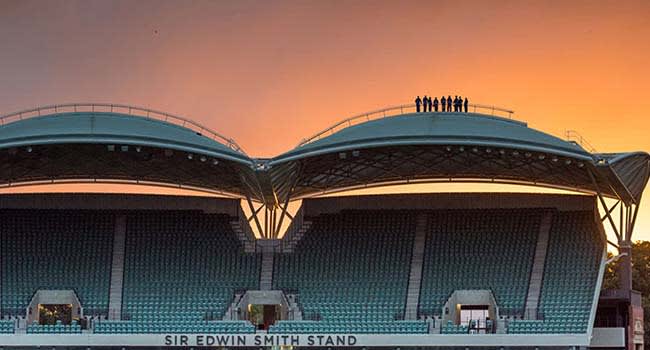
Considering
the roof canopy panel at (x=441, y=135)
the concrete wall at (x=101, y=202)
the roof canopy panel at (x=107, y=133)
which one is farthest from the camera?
the concrete wall at (x=101, y=202)

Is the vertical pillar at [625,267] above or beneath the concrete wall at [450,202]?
beneath

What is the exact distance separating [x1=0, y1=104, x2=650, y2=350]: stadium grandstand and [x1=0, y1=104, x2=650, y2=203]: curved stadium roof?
→ 0.36ft

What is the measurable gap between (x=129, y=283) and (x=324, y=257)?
1002cm

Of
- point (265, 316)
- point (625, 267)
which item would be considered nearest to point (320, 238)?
point (265, 316)

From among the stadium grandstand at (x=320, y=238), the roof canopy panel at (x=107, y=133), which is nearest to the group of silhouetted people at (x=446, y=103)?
the stadium grandstand at (x=320, y=238)

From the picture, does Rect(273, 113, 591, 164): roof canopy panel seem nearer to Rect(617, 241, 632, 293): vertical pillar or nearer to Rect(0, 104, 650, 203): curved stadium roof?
Rect(0, 104, 650, 203): curved stadium roof

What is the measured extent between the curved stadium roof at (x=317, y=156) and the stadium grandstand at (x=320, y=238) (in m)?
0.11

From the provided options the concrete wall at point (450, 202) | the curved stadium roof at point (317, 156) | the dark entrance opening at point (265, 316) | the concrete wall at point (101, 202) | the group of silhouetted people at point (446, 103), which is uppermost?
the group of silhouetted people at point (446, 103)

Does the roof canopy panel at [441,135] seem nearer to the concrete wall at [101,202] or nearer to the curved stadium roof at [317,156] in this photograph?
the curved stadium roof at [317,156]

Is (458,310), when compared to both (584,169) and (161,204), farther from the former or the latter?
(161,204)

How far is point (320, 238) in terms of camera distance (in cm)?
6694

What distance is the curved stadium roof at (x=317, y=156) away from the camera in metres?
57.8

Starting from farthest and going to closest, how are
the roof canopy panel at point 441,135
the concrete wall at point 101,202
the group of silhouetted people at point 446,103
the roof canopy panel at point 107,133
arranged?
the concrete wall at point 101,202 < the group of silhouetted people at point 446,103 < the roof canopy panel at point 107,133 < the roof canopy panel at point 441,135

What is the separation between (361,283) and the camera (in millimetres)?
63906
